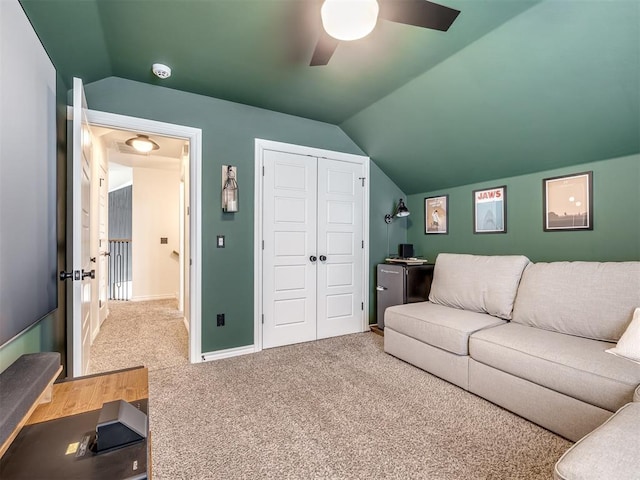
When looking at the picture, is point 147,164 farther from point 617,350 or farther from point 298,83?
point 617,350

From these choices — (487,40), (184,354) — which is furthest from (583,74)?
(184,354)

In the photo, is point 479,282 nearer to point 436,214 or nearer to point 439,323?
point 439,323

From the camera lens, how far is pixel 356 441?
175 centimetres

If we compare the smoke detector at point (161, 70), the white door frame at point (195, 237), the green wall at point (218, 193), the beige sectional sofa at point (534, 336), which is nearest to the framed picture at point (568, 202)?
the beige sectional sofa at point (534, 336)

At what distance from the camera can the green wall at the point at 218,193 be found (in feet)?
9.29

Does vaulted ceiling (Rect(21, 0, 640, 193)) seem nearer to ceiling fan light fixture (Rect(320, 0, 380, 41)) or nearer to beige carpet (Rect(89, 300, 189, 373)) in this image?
ceiling fan light fixture (Rect(320, 0, 380, 41))

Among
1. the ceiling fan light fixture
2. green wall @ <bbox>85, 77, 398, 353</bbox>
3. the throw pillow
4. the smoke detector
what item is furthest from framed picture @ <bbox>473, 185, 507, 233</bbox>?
the smoke detector

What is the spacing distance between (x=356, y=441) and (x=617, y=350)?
157 centimetres

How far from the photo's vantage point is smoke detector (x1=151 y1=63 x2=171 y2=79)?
2.39m

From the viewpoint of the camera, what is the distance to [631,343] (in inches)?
68.2

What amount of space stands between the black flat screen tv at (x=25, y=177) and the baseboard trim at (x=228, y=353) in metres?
1.39

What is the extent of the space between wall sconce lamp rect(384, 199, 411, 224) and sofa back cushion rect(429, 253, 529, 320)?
2.58 feet

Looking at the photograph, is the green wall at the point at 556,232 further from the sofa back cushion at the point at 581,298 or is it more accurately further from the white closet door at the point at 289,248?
the white closet door at the point at 289,248

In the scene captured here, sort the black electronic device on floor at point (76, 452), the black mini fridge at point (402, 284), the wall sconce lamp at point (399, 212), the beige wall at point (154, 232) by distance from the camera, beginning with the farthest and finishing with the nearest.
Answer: the beige wall at point (154, 232), the wall sconce lamp at point (399, 212), the black mini fridge at point (402, 284), the black electronic device on floor at point (76, 452)
